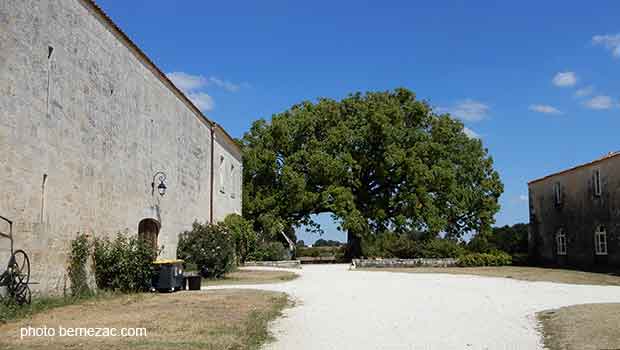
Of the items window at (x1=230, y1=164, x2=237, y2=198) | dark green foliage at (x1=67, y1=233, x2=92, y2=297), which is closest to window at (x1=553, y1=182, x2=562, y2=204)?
window at (x1=230, y1=164, x2=237, y2=198)

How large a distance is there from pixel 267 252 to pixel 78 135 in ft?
73.2

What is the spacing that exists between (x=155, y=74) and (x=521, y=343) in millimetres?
14161

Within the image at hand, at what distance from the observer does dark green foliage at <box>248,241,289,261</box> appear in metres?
34.3

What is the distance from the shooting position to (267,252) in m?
34.7

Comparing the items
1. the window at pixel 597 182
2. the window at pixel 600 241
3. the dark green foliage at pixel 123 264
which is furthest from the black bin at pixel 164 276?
the window at pixel 597 182

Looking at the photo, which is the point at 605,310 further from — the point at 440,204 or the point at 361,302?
the point at 440,204

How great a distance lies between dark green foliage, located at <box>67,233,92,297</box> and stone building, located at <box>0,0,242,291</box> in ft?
0.77

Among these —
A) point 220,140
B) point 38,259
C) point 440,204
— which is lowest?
point 38,259

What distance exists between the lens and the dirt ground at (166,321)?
7.82 meters

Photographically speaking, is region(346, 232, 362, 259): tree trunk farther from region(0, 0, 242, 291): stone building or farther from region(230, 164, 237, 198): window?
region(0, 0, 242, 291): stone building

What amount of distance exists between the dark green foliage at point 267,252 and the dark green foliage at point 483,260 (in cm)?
1071

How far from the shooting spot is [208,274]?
21.0 metres

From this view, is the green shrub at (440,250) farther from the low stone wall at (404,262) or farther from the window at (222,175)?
the window at (222,175)

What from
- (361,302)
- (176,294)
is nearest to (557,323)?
(361,302)
